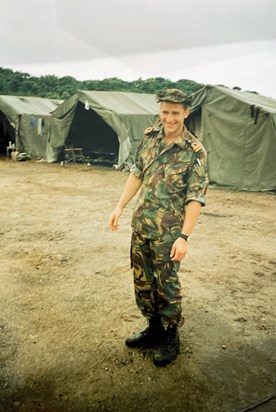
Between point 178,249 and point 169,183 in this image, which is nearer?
point 178,249

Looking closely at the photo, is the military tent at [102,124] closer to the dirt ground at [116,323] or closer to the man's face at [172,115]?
the dirt ground at [116,323]

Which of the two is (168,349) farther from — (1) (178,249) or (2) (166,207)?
(2) (166,207)

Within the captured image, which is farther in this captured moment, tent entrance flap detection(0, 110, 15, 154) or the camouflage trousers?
tent entrance flap detection(0, 110, 15, 154)

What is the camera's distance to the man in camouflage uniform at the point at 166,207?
7.93 ft

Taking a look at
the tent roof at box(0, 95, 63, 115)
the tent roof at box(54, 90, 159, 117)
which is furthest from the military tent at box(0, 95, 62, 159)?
the tent roof at box(54, 90, 159, 117)

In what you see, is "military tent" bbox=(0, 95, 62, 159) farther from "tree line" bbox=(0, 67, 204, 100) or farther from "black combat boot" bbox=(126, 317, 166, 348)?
"black combat boot" bbox=(126, 317, 166, 348)

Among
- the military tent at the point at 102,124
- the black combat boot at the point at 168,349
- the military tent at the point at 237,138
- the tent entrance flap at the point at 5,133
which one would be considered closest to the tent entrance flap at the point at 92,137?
the military tent at the point at 102,124

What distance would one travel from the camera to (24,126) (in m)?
16.7

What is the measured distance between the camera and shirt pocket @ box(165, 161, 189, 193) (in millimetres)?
2459

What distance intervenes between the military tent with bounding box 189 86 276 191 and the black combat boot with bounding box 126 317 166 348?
7718mm

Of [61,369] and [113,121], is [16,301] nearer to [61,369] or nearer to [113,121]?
[61,369]

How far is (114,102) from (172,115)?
12261mm

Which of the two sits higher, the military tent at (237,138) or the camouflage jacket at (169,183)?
the camouflage jacket at (169,183)

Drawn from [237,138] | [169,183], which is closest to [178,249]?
[169,183]
